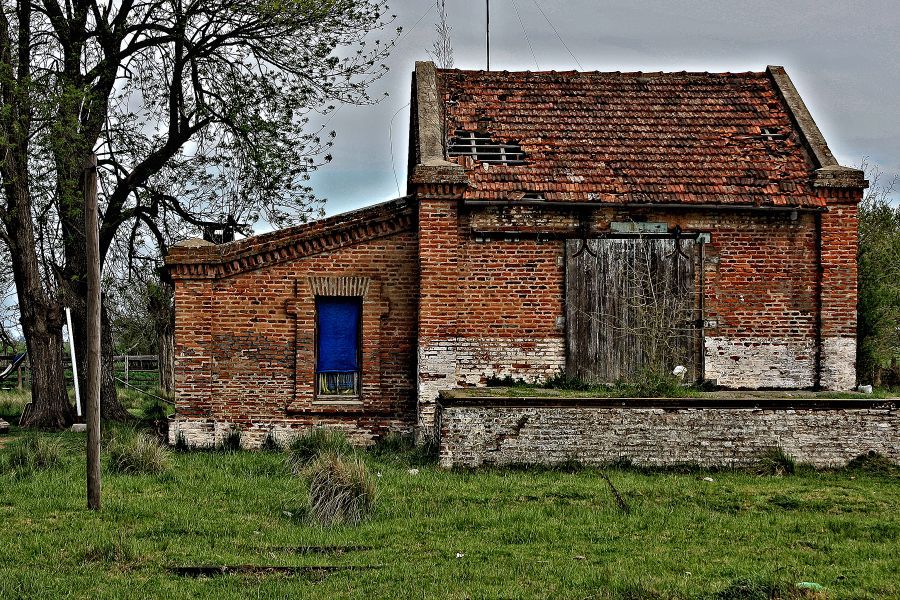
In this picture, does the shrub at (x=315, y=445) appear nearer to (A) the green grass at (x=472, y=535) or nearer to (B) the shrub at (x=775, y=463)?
(A) the green grass at (x=472, y=535)

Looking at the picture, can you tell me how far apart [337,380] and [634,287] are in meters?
5.42

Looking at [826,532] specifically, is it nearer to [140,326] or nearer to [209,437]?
[209,437]

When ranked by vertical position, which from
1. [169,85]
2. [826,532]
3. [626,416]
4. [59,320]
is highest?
[169,85]

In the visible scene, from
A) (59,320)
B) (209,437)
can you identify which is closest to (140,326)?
(59,320)

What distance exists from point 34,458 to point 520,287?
8046 millimetres

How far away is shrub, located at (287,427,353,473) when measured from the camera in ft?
43.7

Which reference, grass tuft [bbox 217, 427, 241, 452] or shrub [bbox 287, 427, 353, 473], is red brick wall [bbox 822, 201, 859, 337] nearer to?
shrub [bbox 287, 427, 353, 473]

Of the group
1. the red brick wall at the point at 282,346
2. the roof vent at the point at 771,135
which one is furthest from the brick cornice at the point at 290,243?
the roof vent at the point at 771,135

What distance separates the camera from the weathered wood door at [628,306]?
15.5 metres

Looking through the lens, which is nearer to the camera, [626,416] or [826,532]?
[826,532]

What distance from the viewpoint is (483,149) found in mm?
16391

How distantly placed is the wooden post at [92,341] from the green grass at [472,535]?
1.50ft

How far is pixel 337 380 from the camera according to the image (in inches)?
636

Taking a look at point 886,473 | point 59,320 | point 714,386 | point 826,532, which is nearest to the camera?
point 826,532
